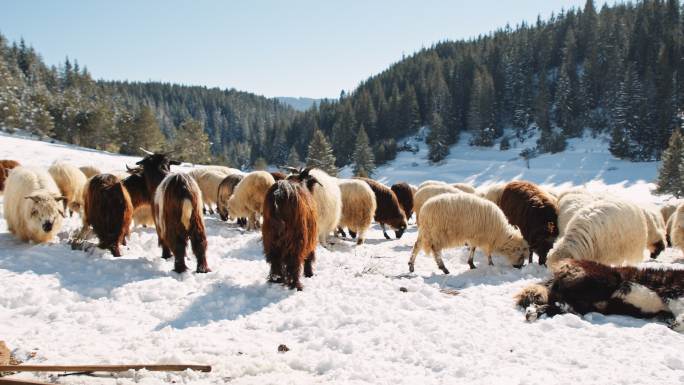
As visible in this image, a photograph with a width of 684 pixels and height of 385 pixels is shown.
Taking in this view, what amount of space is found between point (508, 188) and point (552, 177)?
195 ft

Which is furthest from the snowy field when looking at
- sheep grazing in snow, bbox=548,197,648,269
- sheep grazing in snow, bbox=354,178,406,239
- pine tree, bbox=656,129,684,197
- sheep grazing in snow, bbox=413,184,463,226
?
pine tree, bbox=656,129,684,197

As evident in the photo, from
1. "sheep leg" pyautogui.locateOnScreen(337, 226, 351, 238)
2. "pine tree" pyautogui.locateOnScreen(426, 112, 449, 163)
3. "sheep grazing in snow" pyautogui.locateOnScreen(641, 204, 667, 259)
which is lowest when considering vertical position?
"sheep leg" pyautogui.locateOnScreen(337, 226, 351, 238)

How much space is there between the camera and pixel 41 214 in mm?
8523

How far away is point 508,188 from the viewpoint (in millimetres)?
12438

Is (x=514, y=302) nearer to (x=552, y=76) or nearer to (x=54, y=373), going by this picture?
(x=54, y=373)

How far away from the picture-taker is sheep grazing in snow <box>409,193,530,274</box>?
30.5 ft

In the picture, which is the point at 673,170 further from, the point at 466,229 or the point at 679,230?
the point at 466,229

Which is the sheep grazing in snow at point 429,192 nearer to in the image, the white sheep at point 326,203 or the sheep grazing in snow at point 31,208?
the white sheep at point 326,203

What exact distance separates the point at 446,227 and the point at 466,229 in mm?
445

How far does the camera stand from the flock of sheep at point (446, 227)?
6.10 meters

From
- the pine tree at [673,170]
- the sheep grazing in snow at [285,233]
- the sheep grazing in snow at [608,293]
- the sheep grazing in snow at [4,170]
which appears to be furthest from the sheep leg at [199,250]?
the pine tree at [673,170]

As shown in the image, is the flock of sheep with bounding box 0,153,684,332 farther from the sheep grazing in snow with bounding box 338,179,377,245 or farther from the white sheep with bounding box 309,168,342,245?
the sheep grazing in snow with bounding box 338,179,377,245

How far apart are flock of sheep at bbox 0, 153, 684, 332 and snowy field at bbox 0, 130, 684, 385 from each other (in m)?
0.36

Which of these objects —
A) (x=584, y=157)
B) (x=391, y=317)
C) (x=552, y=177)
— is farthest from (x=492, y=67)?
(x=391, y=317)
